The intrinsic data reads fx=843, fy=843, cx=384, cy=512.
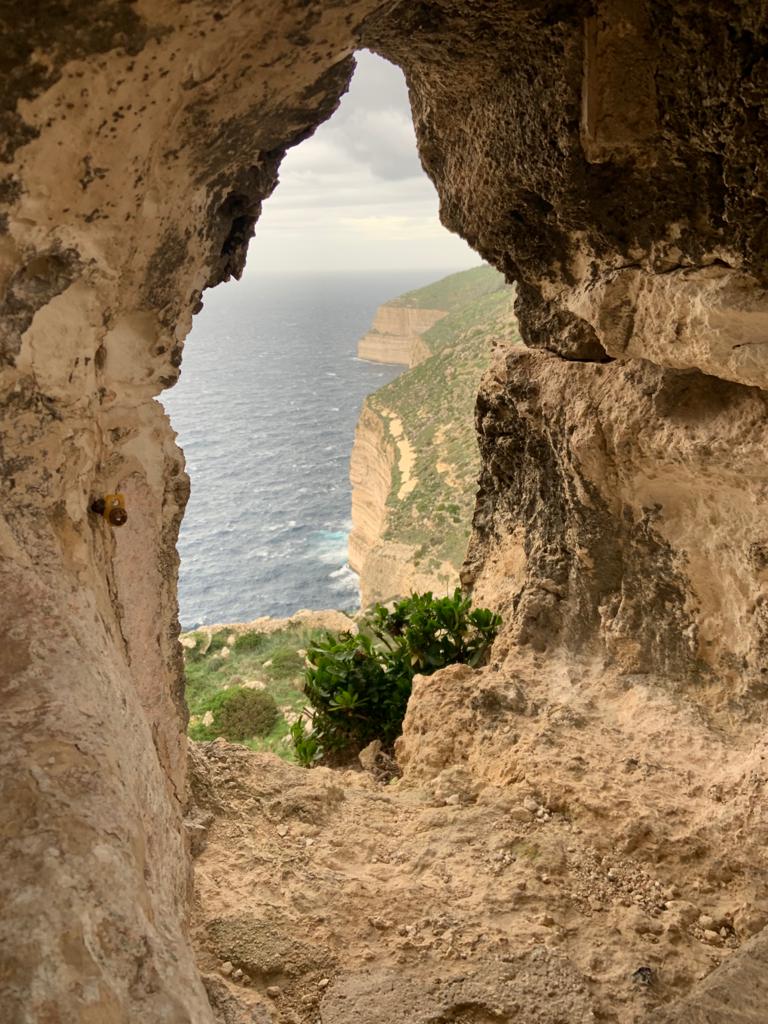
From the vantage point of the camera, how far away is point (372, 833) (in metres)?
4.06

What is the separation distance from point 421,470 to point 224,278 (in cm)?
2397

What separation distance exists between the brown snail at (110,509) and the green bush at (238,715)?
26.1 ft

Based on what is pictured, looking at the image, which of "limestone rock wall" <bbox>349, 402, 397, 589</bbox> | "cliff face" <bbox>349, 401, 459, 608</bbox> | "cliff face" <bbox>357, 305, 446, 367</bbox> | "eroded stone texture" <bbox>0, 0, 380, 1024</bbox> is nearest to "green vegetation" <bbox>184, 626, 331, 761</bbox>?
"cliff face" <bbox>349, 401, 459, 608</bbox>

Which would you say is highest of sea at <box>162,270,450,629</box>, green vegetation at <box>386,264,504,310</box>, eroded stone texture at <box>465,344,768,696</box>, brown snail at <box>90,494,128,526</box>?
green vegetation at <box>386,264,504,310</box>

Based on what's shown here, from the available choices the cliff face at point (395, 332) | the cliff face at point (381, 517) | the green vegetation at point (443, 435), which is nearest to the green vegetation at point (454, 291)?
the cliff face at point (395, 332)

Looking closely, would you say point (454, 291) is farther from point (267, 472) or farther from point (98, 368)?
point (98, 368)

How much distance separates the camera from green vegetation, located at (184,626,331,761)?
10922 mm

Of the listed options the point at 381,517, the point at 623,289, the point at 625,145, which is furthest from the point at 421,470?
the point at 625,145

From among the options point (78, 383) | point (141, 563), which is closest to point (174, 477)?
point (141, 563)

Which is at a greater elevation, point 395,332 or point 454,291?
point 454,291

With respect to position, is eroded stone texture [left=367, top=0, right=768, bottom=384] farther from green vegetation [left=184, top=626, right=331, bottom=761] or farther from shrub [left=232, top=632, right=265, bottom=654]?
shrub [left=232, top=632, right=265, bottom=654]

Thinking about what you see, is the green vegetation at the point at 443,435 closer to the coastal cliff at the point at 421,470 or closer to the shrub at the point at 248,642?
the coastal cliff at the point at 421,470

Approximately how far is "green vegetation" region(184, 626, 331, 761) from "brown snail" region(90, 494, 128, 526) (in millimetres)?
6791

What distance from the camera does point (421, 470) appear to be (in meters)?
27.3
